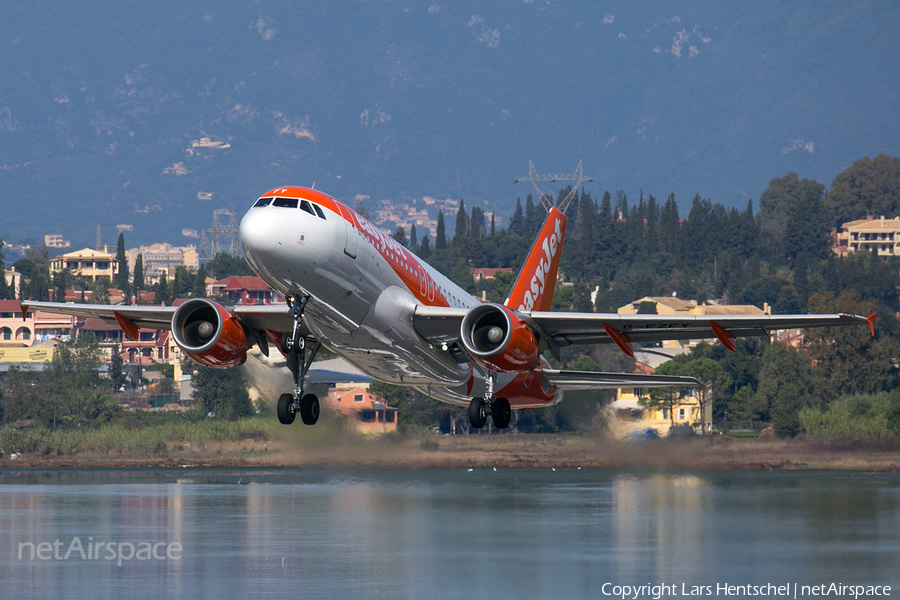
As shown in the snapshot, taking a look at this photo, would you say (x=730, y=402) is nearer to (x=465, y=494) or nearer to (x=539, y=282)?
(x=465, y=494)

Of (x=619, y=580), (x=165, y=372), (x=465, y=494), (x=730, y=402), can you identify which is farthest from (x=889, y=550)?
(x=165, y=372)

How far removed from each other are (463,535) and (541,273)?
37.4 meters

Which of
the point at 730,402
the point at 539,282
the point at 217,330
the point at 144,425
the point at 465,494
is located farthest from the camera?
the point at 730,402

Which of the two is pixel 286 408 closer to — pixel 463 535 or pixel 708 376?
pixel 463 535

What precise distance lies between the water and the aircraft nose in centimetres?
4132

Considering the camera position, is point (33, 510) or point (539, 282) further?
point (33, 510)

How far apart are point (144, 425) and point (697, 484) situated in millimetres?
50749

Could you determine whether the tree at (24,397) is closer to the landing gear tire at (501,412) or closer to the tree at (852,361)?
the tree at (852,361)

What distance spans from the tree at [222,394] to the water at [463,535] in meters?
8.08

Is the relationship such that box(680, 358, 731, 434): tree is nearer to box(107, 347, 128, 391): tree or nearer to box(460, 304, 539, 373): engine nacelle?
box(107, 347, 128, 391): tree

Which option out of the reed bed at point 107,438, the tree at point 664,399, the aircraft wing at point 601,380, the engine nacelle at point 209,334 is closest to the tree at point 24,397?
the reed bed at point 107,438

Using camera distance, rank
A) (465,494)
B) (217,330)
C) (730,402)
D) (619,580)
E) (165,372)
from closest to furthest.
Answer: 1. (217,330)
2. (619,580)
3. (465,494)
4. (730,402)
5. (165,372)

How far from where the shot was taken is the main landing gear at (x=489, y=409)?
3897cm

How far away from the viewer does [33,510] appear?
335 feet
